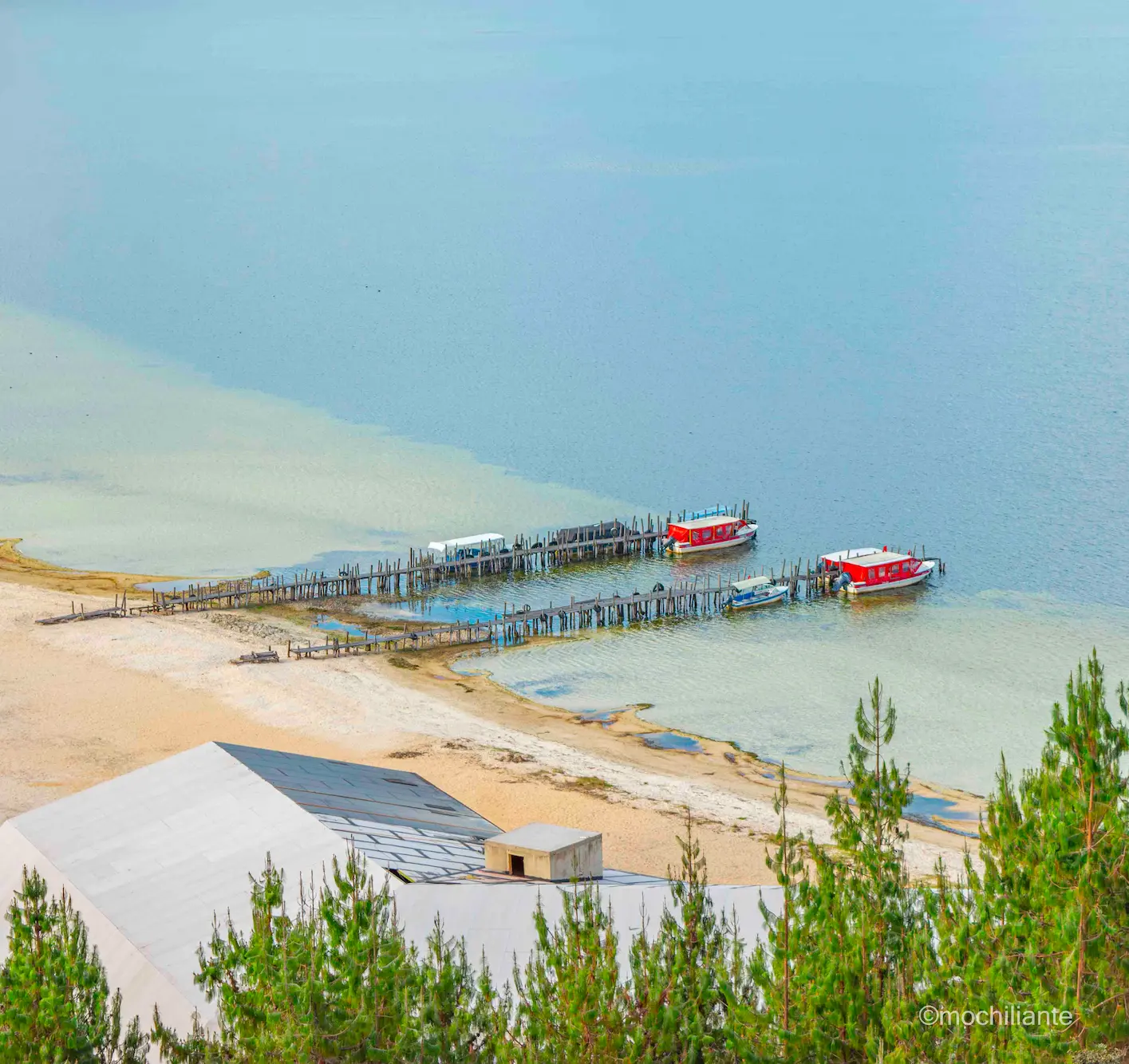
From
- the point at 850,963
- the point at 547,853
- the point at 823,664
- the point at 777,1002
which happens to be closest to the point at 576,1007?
the point at 777,1002

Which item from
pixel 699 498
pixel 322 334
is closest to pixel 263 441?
pixel 699 498

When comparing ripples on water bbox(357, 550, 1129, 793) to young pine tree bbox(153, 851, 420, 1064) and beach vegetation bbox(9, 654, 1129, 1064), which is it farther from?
young pine tree bbox(153, 851, 420, 1064)

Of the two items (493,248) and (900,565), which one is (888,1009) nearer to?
(900,565)

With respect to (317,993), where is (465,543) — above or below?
above

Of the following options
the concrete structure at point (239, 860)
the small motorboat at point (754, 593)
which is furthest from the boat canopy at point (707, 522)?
the concrete structure at point (239, 860)

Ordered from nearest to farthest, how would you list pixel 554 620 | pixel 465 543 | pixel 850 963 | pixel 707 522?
1. pixel 850 963
2. pixel 554 620
3. pixel 465 543
4. pixel 707 522

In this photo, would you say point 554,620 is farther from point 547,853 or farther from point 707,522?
point 547,853

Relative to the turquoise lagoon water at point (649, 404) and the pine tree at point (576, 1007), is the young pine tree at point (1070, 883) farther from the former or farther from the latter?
the turquoise lagoon water at point (649, 404)

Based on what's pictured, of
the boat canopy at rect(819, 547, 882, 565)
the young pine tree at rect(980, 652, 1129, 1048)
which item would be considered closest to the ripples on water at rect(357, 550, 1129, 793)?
the boat canopy at rect(819, 547, 882, 565)
